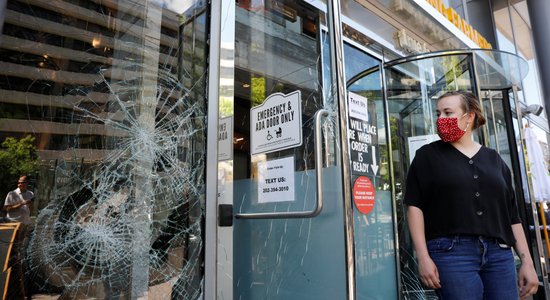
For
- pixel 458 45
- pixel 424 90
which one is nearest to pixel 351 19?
pixel 424 90

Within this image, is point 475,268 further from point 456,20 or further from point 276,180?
point 456,20

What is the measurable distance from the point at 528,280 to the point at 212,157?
1.45 metres

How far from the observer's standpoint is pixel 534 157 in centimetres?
436

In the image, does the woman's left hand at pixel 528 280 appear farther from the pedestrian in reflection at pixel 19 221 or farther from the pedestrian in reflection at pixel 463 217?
the pedestrian in reflection at pixel 19 221

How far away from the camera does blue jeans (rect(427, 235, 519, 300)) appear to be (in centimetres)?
142

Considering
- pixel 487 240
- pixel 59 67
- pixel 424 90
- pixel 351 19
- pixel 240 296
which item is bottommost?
pixel 240 296

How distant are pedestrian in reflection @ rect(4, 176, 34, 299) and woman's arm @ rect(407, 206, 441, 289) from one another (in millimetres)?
1448

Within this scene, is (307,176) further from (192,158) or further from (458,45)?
(458,45)

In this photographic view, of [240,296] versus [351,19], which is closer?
[240,296]

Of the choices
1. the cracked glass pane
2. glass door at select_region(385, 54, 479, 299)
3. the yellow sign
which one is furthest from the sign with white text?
the yellow sign

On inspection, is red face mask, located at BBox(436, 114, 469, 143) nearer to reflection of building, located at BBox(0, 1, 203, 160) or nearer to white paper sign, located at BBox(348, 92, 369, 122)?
white paper sign, located at BBox(348, 92, 369, 122)

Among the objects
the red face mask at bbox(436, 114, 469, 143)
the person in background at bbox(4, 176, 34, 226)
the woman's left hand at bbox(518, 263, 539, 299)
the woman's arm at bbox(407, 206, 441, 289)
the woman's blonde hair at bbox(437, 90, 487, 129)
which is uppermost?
the woman's blonde hair at bbox(437, 90, 487, 129)

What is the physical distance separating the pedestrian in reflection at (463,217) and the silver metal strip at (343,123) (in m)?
0.30

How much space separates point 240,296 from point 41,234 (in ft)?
3.43
